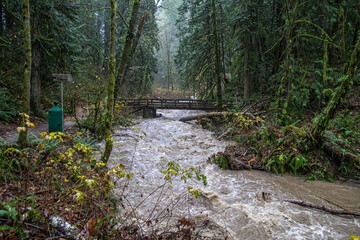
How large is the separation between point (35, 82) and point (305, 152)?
478 inches

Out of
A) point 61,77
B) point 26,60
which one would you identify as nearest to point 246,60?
point 61,77

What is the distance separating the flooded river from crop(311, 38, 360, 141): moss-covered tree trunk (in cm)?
160

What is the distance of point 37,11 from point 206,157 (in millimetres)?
9640

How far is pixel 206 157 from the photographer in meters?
8.27

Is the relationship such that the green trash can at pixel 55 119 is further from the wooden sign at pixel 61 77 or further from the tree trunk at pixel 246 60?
the tree trunk at pixel 246 60

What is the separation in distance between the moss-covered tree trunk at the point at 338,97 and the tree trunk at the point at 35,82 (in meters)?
12.0

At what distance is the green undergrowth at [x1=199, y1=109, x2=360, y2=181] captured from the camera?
6230mm

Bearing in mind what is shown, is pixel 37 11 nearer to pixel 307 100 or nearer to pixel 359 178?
pixel 307 100

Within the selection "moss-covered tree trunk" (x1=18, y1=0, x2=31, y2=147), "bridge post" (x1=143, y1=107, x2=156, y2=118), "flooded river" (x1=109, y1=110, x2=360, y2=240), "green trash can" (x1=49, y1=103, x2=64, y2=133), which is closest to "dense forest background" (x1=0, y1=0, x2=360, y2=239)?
"moss-covered tree trunk" (x1=18, y1=0, x2=31, y2=147)

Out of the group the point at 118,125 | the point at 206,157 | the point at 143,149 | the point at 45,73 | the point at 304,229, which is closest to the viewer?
the point at 304,229

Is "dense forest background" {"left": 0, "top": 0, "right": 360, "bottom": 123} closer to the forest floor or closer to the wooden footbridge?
the forest floor

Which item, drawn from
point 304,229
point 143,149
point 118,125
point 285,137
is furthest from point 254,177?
point 118,125

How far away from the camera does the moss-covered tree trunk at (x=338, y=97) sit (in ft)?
17.9

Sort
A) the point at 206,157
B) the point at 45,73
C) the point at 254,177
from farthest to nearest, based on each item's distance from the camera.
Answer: the point at 45,73, the point at 206,157, the point at 254,177
